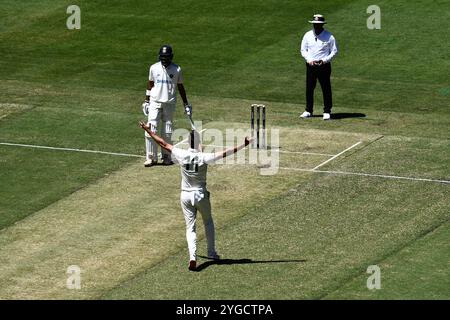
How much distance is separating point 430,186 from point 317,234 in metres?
4.22

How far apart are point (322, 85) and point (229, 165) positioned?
538cm

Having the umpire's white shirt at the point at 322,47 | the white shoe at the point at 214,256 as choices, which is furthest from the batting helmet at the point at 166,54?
the white shoe at the point at 214,256

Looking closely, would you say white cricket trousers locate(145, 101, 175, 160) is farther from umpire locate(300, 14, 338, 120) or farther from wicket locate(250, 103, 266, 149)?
umpire locate(300, 14, 338, 120)

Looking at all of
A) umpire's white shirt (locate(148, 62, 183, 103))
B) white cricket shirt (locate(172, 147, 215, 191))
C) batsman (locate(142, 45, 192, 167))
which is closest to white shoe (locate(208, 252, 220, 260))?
white cricket shirt (locate(172, 147, 215, 191))

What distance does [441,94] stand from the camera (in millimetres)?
39438

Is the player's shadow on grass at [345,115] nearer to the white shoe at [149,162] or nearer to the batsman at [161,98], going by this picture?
the batsman at [161,98]

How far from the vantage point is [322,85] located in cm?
3734

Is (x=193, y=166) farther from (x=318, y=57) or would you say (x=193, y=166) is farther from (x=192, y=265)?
(x=318, y=57)

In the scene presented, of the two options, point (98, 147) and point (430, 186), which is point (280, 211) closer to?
point (430, 186)

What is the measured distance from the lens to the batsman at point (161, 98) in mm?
32938

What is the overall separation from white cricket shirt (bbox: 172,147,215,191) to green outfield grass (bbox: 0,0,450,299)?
1668 mm

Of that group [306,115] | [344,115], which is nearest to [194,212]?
[306,115]

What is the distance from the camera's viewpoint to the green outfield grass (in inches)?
1025
